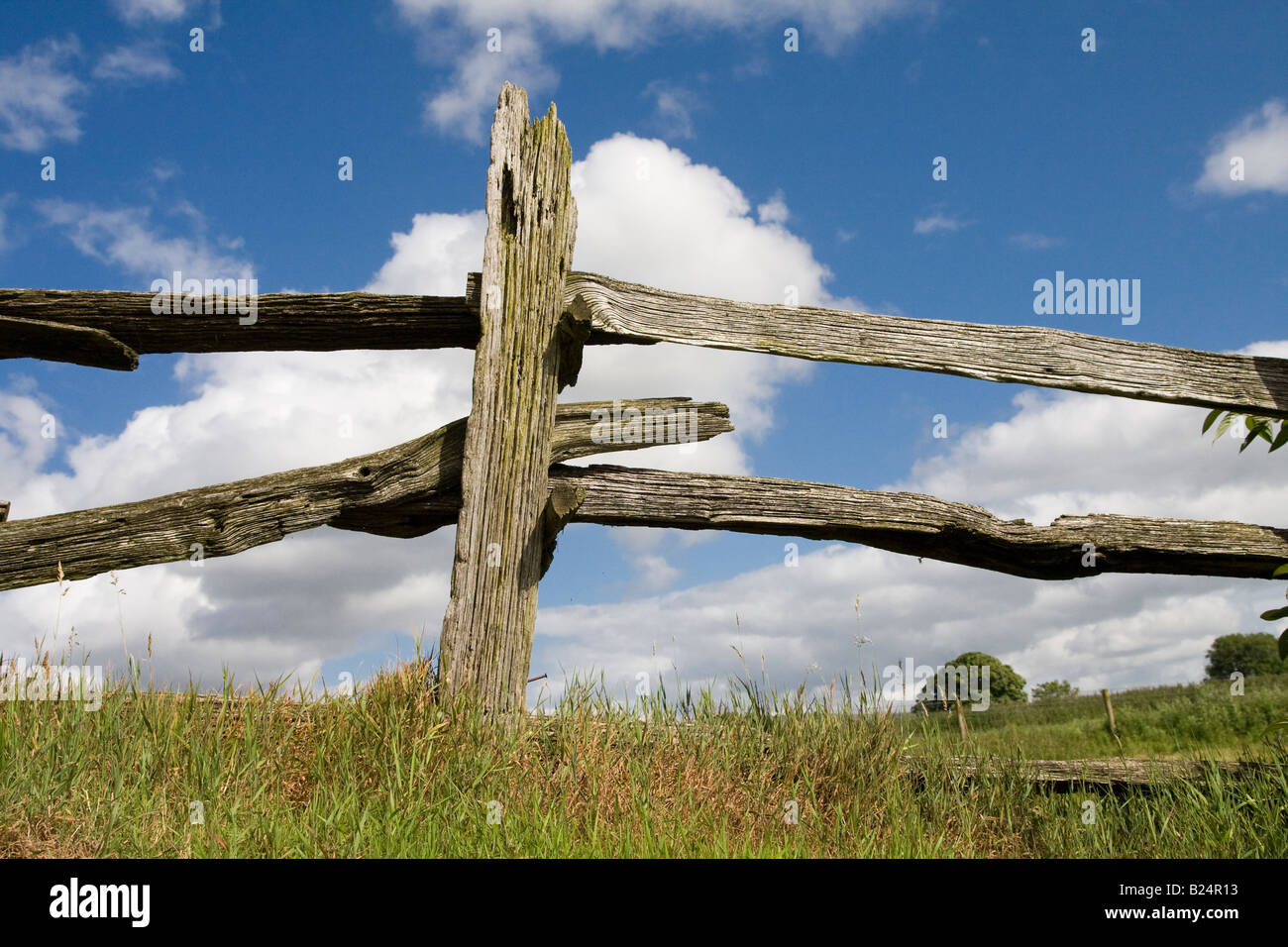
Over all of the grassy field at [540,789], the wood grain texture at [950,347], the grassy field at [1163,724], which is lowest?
the grassy field at [1163,724]

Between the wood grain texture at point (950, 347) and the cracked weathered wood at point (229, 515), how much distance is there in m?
0.69

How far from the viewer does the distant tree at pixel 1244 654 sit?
27.5m

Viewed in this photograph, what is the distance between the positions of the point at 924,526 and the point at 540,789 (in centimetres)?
201

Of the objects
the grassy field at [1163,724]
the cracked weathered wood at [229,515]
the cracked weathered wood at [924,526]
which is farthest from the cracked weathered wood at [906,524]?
the grassy field at [1163,724]

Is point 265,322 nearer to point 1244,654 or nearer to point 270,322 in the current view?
point 270,322

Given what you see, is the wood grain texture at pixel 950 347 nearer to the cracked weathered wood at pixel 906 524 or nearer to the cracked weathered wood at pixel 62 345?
the cracked weathered wood at pixel 906 524

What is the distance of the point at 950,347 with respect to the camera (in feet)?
13.2

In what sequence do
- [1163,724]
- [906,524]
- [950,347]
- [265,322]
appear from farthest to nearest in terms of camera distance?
1. [1163,724]
2. [950,347]
3. [906,524]
4. [265,322]

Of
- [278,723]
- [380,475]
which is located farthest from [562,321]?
[278,723]

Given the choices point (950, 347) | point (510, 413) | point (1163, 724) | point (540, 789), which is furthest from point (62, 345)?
point (1163, 724)

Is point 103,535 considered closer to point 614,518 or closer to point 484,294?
point 484,294
